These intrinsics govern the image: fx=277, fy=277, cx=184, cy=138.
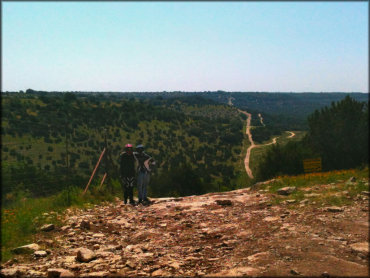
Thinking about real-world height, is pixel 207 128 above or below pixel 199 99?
below

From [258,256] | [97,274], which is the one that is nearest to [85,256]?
[97,274]

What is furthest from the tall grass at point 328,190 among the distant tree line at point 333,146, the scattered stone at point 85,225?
the distant tree line at point 333,146

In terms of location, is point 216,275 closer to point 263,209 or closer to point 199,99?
point 263,209

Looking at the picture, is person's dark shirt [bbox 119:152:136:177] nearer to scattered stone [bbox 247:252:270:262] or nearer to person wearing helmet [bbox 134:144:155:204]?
person wearing helmet [bbox 134:144:155:204]

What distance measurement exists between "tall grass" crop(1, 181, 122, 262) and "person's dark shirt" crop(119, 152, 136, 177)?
3.86 feet

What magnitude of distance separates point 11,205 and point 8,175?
6.16ft

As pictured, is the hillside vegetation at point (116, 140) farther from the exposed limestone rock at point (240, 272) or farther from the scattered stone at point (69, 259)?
the exposed limestone rock at point (240, 272)

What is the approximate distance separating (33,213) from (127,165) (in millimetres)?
3031

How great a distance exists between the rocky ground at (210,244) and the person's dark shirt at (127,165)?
181cm

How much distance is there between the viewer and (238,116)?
9656cm

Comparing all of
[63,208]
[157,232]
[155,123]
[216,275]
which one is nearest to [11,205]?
[63,208]

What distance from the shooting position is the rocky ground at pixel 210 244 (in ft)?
12.2

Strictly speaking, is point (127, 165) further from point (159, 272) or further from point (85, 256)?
point (159, 272)

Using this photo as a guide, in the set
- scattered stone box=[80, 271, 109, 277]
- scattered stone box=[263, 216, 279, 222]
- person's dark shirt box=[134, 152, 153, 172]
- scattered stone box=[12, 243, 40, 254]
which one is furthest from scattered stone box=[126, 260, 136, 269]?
person's dark shirt box=[134, 152, 153, 172]
